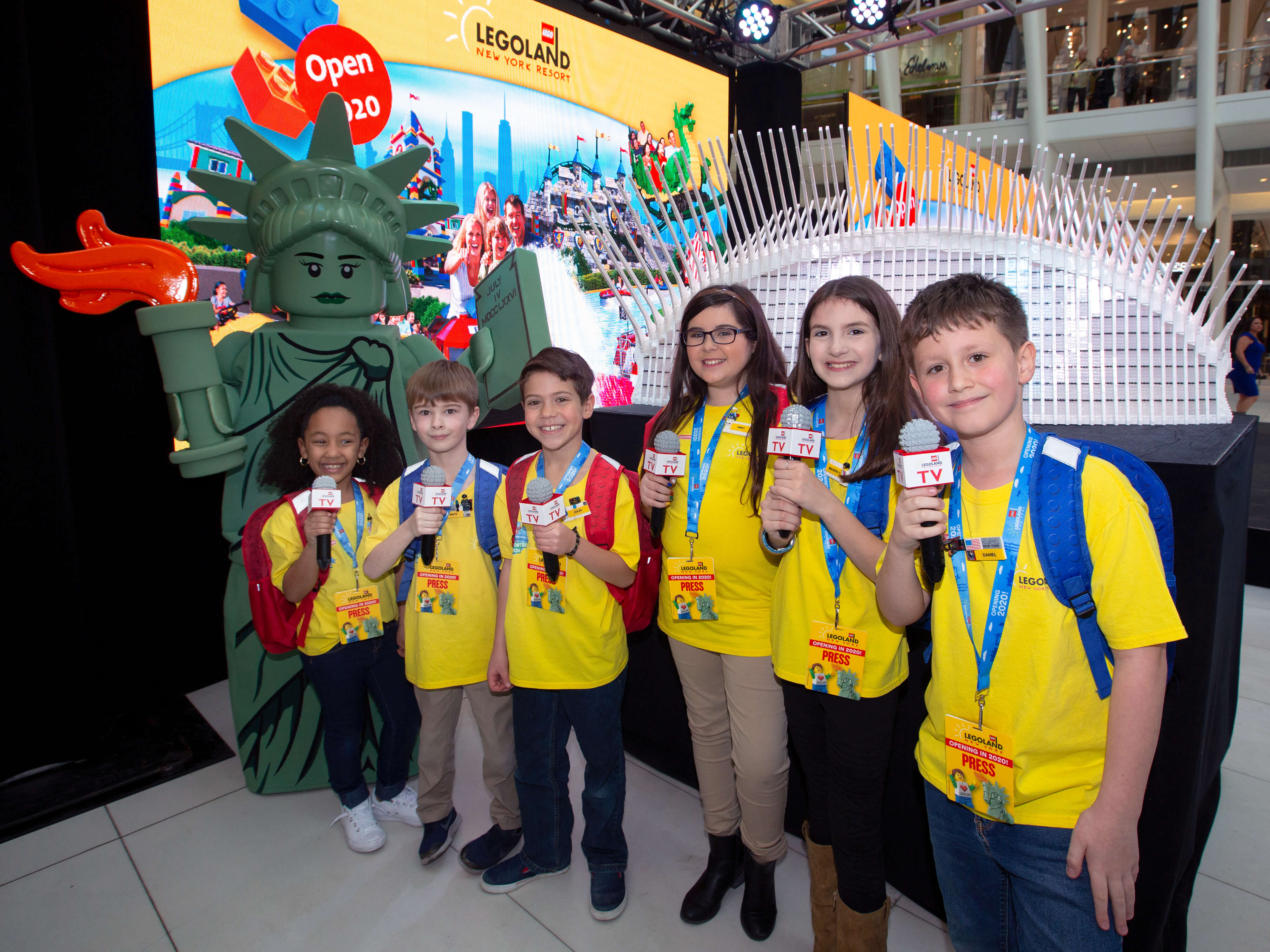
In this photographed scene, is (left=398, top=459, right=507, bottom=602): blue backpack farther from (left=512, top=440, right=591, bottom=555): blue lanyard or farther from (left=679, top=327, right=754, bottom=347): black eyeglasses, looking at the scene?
(left=679, top=327, right=754, bottom=347): black eyeglasses

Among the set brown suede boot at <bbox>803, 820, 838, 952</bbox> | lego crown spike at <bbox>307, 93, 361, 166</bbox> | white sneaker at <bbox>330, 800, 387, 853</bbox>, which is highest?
lego crown spike at <bbox>307, 93, 361, 166</bbox>

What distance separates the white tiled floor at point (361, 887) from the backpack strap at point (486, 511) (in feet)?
3.06

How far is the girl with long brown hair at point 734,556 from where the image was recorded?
167 centimetres

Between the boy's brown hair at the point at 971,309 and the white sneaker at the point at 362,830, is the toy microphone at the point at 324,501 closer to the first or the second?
the white sneaker at the point at 362,830

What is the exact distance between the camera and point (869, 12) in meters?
5.85

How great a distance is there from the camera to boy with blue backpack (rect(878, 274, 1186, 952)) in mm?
1002

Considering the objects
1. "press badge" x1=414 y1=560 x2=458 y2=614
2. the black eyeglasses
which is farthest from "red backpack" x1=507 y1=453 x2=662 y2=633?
the black eyeglasses

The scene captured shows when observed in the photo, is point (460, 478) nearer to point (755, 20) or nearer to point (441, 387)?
point (441, 387)

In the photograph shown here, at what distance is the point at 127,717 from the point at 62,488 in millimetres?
1002

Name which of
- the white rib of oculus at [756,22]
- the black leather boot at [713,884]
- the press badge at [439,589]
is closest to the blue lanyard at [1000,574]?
the black leather boot at [713,884]

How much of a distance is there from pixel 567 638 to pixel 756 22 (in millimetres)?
6340

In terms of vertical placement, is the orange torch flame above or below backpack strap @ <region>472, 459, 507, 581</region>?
above

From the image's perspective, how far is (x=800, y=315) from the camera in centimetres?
283

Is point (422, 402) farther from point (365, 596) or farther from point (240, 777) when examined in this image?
point (240, 777)
